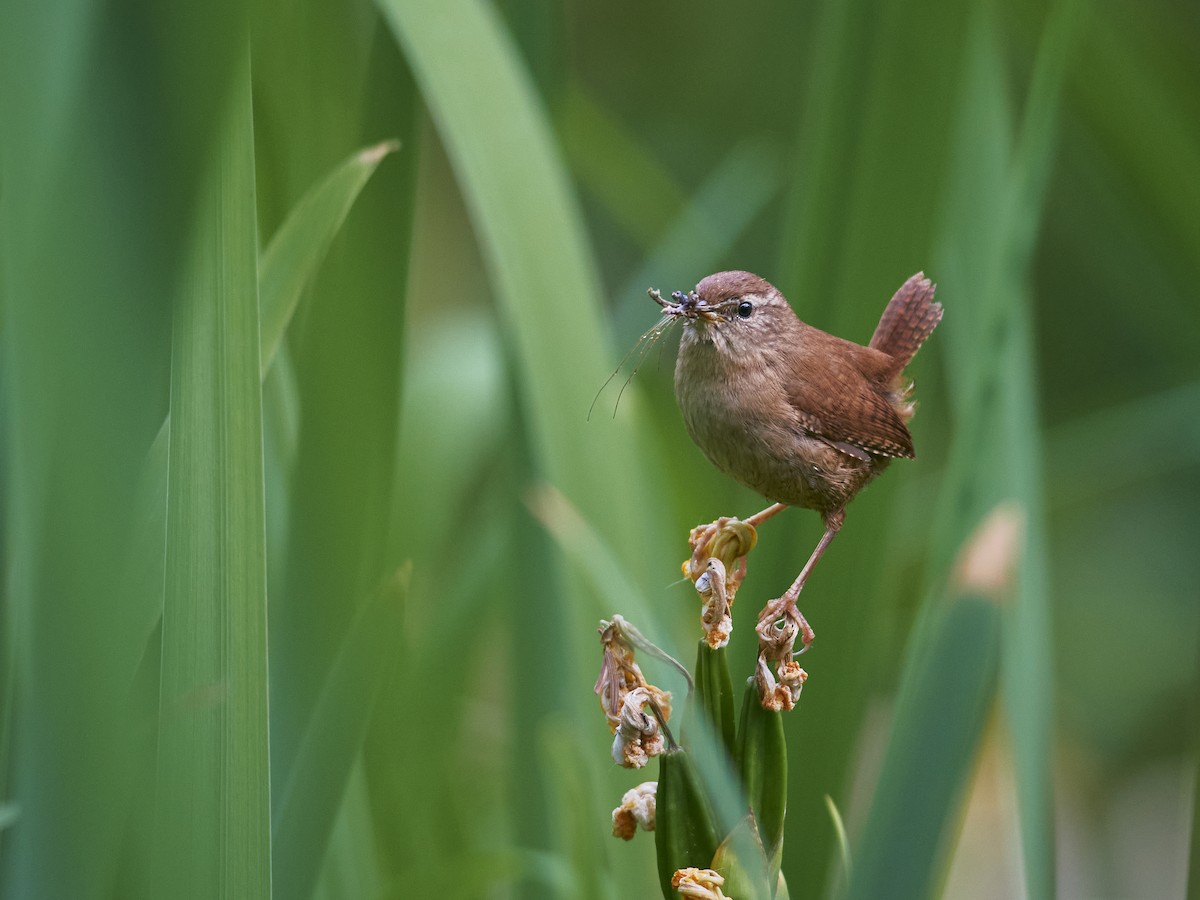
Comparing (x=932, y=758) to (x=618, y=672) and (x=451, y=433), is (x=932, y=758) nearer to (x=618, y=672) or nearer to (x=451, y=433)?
(x=618, y=672)

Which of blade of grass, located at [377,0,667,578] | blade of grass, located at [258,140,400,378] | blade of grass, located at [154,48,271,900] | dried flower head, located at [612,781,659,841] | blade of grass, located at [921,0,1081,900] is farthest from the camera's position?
blade of grass, located at [377,0,667,578]

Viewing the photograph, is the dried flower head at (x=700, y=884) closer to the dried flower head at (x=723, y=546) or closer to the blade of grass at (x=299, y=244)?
the dried flower head at (x=723, y=546)

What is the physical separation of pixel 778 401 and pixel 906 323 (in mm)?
345

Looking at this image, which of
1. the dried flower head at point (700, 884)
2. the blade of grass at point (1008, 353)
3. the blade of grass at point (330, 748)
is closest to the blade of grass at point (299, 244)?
the blade of grass at point (330, 748)

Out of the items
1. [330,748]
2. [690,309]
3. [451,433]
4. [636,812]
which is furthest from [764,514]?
[451,433]

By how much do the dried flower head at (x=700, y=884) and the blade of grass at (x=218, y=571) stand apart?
306mm

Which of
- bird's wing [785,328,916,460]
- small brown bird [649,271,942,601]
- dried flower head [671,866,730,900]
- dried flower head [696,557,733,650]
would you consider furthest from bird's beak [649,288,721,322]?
dried flower head [671,866,730,900]

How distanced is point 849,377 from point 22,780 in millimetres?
846

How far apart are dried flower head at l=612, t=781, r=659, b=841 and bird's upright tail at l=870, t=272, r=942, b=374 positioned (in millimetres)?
613

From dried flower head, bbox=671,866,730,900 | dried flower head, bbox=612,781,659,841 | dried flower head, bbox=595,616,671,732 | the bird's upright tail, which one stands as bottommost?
dried flower head, bbox=671,866,730,900

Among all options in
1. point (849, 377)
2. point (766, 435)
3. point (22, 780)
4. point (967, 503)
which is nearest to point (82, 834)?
point (22, 780)

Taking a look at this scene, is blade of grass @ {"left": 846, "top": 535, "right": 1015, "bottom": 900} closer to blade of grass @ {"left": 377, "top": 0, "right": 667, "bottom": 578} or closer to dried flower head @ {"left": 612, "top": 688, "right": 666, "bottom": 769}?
dried flower head @ {"left": 612, "top": 688, "right": 666, "bottom": 769}

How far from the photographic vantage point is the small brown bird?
3.59ft

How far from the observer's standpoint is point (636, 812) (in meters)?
0.99
